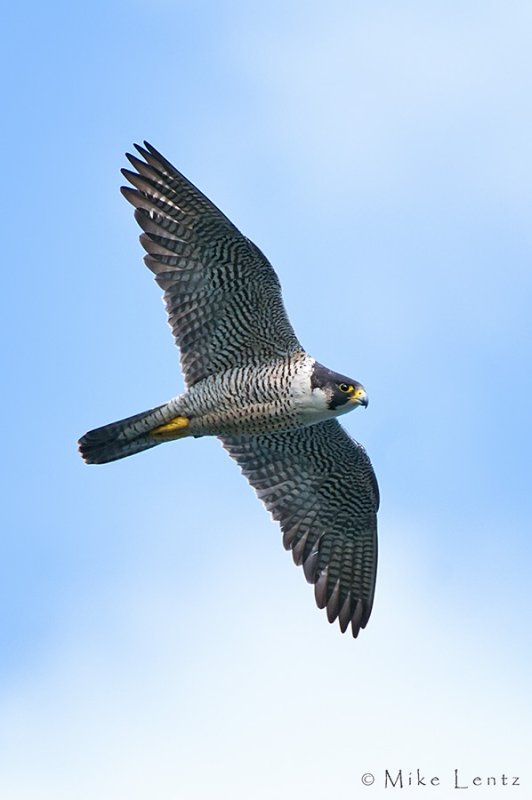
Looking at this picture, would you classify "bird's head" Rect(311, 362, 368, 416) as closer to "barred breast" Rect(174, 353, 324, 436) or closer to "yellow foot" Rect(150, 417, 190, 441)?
"barred breast" Rect(174, 353, 324, 436)

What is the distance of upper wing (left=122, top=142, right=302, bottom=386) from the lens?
46.4ft

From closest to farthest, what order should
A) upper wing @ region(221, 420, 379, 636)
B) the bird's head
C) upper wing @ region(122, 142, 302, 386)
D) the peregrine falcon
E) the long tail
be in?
the bird's head → the peregrine falcon → upper wing @ region(122, 142, 302, 386) → the long tail → upper wing @ region(221, 420, 379, 636)

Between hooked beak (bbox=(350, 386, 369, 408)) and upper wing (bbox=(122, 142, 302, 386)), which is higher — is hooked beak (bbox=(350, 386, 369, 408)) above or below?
below

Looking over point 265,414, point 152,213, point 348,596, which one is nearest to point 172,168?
point 152,213

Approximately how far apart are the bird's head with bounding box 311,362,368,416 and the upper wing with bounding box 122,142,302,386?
60 cm

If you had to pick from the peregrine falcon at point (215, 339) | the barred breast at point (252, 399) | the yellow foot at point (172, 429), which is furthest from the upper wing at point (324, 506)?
the yellow foot at point (172, 429)

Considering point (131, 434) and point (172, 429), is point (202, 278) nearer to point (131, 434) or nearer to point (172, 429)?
point (172, 429)

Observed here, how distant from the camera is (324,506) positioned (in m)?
15.9

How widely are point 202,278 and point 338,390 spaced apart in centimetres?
181

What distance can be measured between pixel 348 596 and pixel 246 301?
366cm

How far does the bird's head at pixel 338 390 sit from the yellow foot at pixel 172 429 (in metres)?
1.42

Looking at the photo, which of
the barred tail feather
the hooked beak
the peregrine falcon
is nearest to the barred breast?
the peregrine falcon

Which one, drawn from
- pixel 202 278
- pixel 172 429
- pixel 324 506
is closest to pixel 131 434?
pixel 172 429

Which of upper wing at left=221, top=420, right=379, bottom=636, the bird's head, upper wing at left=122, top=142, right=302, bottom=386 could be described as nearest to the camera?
the bird's head
